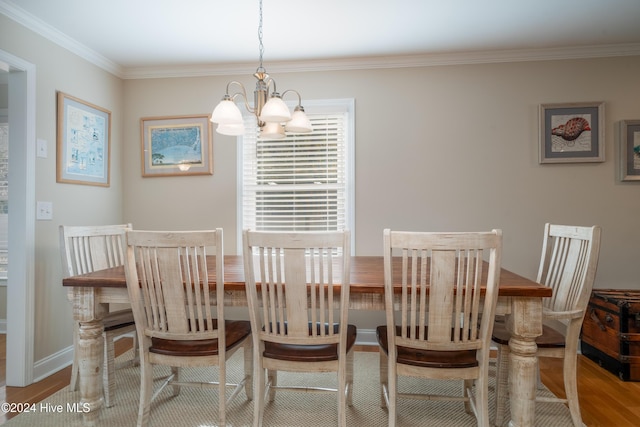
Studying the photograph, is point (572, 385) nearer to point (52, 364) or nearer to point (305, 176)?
point (305, 176)

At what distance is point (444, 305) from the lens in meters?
1.49

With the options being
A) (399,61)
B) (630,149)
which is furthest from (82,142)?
(630,149)

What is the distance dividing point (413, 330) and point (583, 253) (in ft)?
3.58

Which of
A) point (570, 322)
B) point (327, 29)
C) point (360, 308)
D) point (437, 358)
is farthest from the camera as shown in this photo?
point (327, 29)

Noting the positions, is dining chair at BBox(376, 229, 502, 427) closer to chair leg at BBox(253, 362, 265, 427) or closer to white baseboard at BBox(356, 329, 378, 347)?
chair leg at BBox(253, 362, 265, 427)

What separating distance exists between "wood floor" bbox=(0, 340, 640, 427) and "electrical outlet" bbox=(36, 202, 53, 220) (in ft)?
3.66

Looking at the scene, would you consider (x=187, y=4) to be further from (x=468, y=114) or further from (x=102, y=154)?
(x=468, y=114)

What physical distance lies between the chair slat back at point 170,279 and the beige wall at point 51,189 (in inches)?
52.4

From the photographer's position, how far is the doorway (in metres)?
2.34

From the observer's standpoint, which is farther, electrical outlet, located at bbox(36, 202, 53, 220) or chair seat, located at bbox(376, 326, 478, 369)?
electrical outlet, located at bbox(36, 202, 53, 220)

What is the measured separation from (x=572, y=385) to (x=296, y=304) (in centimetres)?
151

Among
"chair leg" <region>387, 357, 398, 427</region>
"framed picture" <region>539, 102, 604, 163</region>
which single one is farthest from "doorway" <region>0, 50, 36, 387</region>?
"framed picture" <region>539, 102, 604, 163</region>

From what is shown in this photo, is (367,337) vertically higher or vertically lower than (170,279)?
lower

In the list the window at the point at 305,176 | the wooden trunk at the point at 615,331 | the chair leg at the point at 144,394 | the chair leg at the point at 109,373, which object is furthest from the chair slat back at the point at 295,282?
the wooden trunk at the point at 615,331
